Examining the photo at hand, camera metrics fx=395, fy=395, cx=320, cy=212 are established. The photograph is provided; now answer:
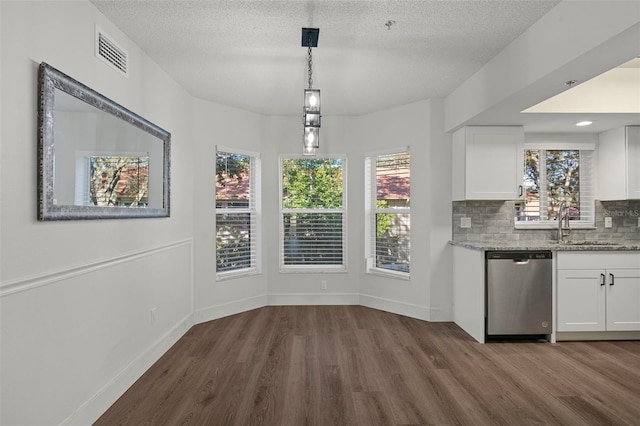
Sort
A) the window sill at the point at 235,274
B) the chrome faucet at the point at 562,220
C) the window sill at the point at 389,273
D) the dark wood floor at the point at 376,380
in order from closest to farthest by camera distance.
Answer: the dark wood floor at the point at 376,380 → the chrome faucet at the point at 562,220 → the window sill at the point at 235,274 → the window sill at the point at 389,273

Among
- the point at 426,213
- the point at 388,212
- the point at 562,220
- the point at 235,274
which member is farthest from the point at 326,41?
the point at 562,220

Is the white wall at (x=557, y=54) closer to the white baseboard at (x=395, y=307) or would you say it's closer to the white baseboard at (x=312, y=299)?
the white baseboard at (x=395, y=307)

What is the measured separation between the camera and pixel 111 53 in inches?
107

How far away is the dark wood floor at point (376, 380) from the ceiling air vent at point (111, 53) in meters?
2.31

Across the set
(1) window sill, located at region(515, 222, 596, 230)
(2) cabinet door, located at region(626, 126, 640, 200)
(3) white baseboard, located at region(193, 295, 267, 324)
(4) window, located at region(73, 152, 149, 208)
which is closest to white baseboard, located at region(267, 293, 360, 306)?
(3) white baseboard, located at region(193, 295, 267, 324)

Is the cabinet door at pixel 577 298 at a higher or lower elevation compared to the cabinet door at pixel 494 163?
lower

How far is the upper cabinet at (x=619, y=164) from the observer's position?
4297 mm

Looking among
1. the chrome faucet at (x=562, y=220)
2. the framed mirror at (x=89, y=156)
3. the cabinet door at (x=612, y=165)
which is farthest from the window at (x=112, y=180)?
the cabinet door at (x=612, y=165)

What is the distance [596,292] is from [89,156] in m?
4.50

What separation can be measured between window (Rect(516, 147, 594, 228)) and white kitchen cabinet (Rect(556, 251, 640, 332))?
919 millimetres

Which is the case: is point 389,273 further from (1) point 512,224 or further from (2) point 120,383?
(2) point 120,383

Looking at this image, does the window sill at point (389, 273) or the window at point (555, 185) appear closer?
the window at point (555, 185)

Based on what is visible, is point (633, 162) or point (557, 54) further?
point (633, 162)

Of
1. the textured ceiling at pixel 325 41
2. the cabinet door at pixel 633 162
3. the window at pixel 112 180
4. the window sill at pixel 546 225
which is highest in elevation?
the textured ceiling at pixel 325 41
